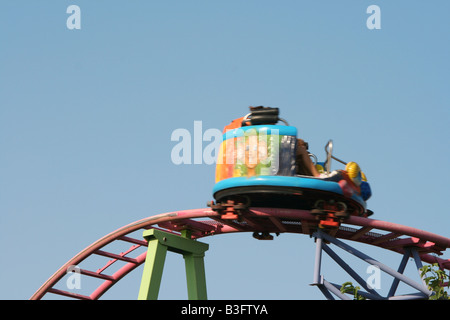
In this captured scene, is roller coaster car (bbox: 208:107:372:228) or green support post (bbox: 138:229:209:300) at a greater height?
roller coaster car (bbox: 208:107:372:228)

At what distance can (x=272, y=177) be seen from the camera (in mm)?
22875

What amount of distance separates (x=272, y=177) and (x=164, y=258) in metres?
4.67

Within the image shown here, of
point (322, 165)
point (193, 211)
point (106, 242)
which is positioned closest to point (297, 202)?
point (322, 165)

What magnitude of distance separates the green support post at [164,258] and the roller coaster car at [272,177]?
237cm

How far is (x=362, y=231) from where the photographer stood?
25.3m

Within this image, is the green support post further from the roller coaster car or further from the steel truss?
the steel truss

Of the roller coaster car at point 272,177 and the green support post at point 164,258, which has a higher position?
the roller coaster car at point 272,177

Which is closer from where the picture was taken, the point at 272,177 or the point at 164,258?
the point at 272,177

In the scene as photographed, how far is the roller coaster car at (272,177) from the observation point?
23016 mm

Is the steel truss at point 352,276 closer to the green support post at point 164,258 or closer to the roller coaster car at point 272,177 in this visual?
the roller coaster car at point 272,177

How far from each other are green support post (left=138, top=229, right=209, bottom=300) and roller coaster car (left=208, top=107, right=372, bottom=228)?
2.37 m

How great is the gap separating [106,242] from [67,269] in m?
2.17

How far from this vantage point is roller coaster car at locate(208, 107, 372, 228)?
2302 centimetres

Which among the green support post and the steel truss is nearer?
the steel truss
